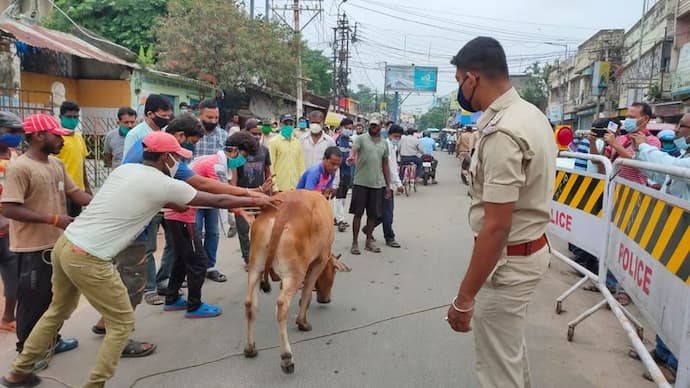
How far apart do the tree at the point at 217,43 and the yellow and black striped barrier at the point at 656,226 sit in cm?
1554

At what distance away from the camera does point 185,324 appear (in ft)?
14.6

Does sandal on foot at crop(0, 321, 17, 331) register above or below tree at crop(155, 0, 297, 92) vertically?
below

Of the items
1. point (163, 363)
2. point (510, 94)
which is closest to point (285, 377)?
point (163, 363)

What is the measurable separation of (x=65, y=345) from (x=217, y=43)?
49.8ft

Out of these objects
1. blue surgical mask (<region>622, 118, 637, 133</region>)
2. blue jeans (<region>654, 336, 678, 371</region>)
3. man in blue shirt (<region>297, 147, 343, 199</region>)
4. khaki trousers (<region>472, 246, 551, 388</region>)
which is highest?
→ blue surgical mask (<region>622, 118, 637, 133</region>)

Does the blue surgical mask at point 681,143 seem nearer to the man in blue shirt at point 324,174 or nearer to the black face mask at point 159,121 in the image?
the man in blue shirt at point 324,174

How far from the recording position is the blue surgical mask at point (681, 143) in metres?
5.28

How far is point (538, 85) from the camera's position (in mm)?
47250

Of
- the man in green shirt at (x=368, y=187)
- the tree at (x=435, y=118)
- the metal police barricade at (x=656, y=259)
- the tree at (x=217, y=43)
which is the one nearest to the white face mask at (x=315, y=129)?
the man in green shirt at (x=368, y=187)

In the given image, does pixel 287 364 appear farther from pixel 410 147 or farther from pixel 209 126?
pixel 410 147

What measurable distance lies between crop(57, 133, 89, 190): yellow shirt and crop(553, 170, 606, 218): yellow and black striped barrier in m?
4.68

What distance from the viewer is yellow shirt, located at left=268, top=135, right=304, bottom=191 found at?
6977 millimetres

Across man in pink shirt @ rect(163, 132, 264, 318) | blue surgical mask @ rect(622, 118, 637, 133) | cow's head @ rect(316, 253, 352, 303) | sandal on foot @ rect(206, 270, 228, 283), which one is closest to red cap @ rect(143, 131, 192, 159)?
man in pink shirt @ rect(163, 132, 264, 318)

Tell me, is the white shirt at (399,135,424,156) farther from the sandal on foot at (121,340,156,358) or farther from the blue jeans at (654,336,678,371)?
the sandal on foot at (121,340,156,358)
